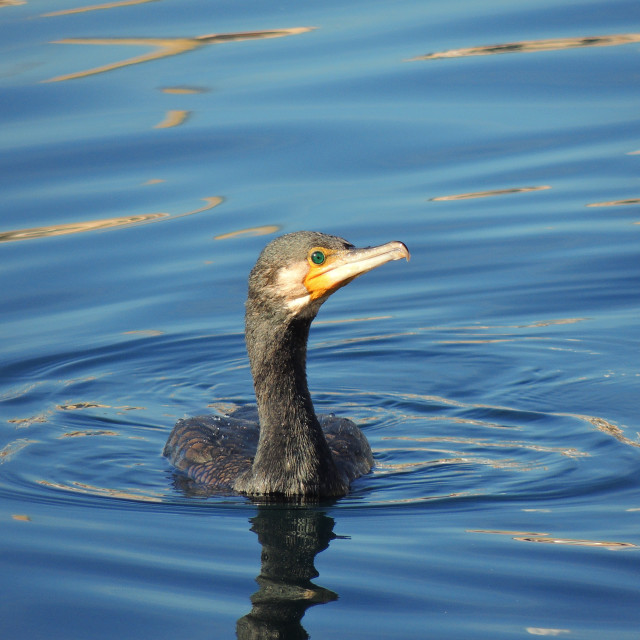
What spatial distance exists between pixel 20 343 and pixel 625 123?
7.88 meters

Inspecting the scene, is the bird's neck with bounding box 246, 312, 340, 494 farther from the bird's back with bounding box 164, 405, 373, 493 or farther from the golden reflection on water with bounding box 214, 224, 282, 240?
the golden reflection on water with bounding box 214, 224, 282, 240

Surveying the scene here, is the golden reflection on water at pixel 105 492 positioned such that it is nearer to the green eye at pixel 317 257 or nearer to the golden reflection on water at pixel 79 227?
the green eye at pixel 317 257

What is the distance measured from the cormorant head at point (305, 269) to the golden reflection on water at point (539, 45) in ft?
31.9

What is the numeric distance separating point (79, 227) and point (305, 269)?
6.09 metres

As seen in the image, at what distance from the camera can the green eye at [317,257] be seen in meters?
7.16

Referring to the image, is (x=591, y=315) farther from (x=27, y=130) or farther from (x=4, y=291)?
(x=27, y=130)

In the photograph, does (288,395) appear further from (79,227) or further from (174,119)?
(174,119)

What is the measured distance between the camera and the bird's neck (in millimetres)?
7527

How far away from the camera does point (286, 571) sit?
6.40 meters

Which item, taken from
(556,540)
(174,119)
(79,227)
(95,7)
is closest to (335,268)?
(556,540)

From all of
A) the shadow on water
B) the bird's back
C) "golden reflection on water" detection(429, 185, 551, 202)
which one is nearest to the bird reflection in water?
the shadow on water

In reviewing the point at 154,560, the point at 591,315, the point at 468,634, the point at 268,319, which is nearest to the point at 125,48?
the point at 591,315

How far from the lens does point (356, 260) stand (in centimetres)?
709

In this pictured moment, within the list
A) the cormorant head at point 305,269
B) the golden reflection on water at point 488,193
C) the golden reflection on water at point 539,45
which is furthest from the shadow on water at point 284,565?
the golden reflection on water at point 539,45
